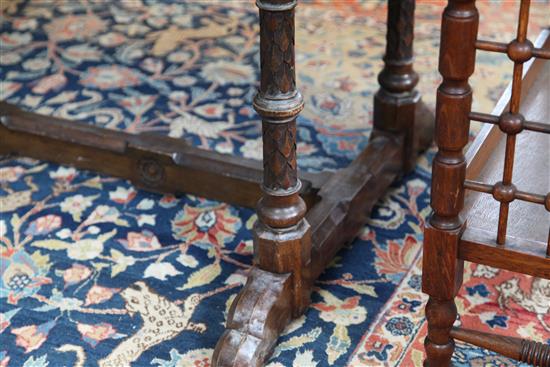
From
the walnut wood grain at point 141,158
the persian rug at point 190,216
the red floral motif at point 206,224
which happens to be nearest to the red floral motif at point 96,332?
the persian rug at point 190,216

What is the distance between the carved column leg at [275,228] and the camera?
1.64m

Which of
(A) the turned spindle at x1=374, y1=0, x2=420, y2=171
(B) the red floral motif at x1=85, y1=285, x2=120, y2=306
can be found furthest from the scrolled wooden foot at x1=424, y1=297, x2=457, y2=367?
(A) the turned spindle at x1=374, y1=0, x2=420, y2=171

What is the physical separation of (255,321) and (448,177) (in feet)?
1.70

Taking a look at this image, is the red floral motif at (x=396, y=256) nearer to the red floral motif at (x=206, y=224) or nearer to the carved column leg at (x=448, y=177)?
the red floral motif at (x=206, y=224)

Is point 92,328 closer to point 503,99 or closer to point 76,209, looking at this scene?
point 76,209

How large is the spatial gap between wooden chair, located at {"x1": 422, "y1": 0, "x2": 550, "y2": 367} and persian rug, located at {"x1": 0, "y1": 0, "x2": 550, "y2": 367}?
256 millimetres

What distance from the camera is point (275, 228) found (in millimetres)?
1802

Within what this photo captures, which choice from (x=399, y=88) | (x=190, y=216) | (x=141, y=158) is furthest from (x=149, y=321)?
(x=399, y=88)

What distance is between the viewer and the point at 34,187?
95.0 inches

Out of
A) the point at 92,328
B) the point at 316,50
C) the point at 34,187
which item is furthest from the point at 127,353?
the point at 316,50

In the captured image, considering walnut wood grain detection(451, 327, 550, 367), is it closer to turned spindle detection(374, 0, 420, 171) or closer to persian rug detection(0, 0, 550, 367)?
persian rug detection(0, 0, 550, 367)

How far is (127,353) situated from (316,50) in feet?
5.53

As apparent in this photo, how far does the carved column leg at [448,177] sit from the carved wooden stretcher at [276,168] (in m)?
0.35

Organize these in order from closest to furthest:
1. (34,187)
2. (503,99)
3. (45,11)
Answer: (503,99) → (34,187) → (45,11)
